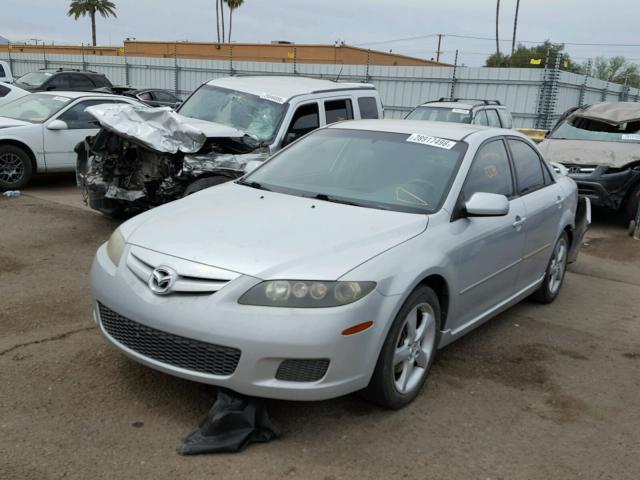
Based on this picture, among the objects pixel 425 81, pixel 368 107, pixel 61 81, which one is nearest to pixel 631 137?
pixel 368 107

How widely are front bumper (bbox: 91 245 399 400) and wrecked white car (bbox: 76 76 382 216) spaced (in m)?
3.69

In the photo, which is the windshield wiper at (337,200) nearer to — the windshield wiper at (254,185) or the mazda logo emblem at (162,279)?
the windshield wiper at (254,185)

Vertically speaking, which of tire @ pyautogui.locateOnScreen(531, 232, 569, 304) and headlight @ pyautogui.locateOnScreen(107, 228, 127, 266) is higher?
headlight @ pyautogui.locateOnScreen(107, 228, 127, 266)

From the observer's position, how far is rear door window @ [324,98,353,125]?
8219mm

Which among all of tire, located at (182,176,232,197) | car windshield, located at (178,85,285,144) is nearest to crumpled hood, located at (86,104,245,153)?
tire, located at (182,176,232,197)

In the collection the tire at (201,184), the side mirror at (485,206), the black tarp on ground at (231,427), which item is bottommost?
the black tarp on ground at (231,427)

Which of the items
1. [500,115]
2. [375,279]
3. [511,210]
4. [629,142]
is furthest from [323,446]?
[500,115]

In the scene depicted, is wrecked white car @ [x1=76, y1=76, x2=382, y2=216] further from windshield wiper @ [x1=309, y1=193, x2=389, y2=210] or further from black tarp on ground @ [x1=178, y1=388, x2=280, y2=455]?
black tarp on ground @ [x1=178, y1=388, x2=280, y2=455]

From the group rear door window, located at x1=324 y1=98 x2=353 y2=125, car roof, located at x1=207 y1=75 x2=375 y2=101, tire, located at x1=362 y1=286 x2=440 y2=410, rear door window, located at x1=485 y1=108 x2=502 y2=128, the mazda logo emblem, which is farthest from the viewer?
rear door window, located at x1=485 y1=108 x2=502 y2=128

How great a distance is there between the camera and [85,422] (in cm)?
321

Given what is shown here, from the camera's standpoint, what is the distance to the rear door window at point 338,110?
8219 millimetres

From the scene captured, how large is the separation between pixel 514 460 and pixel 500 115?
38.0ft

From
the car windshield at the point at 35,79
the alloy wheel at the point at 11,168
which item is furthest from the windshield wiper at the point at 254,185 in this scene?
the car windshield at the point at 35,79

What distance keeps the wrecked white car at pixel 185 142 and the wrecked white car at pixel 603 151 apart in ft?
13.4
